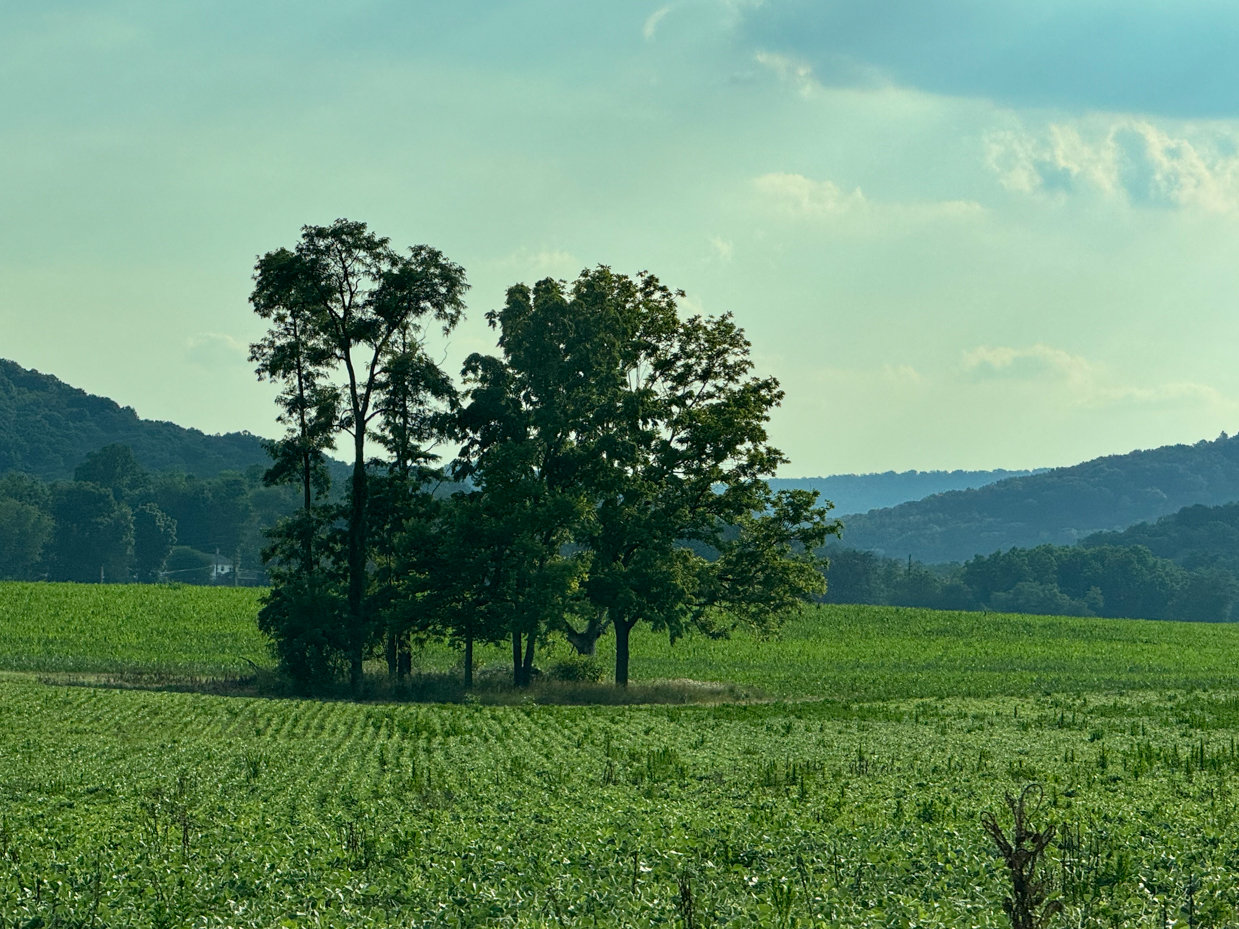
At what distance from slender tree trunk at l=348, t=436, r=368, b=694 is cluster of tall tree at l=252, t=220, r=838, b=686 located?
0.23 feet

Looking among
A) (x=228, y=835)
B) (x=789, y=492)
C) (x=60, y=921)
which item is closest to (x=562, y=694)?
(x=789, y=492)

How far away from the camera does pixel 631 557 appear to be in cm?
4912

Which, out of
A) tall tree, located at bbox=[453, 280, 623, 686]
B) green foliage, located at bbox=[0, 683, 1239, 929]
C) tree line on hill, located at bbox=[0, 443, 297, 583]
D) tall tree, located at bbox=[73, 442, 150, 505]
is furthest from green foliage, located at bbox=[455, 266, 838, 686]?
tall tree, located at bbox=[73, 442, 150, 505]

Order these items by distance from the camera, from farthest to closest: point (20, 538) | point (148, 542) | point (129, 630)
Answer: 1. point (148, 542)
2. point (20, 538)
3. point (129, 630)

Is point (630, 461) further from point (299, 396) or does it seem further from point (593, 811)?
point (593, 811)

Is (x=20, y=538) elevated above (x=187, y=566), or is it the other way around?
(x=20, y=538)

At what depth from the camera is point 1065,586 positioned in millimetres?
161125

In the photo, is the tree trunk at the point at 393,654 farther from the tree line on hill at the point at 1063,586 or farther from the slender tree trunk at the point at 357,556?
the tree line on hill at the point at 1063,586

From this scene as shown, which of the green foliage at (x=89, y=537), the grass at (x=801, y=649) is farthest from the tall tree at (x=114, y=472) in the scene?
the grass at (x=801, y=649)

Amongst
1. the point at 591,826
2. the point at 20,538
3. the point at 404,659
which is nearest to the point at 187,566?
the point at 20,538

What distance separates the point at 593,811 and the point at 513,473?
2942 centimetres

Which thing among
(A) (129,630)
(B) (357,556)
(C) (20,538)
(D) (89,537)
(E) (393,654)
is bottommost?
(E) (393,654)

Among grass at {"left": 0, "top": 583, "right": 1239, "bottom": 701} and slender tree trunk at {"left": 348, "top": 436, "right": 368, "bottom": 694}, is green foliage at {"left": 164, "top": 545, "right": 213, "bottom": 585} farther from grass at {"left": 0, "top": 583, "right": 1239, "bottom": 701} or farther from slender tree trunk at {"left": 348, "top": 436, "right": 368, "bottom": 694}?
slender tree trunk at {"left": 348, "top": 436, "right": 368, "bottom": 694}

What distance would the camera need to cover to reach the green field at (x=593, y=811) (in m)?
11.8
